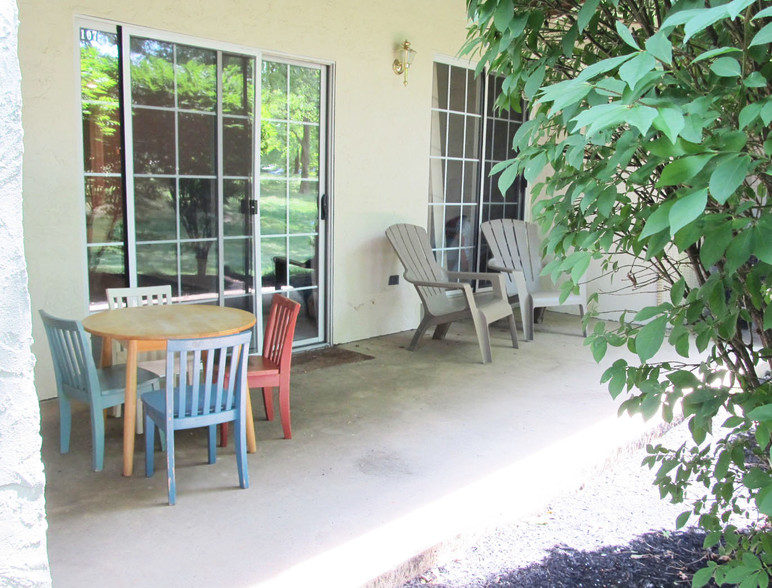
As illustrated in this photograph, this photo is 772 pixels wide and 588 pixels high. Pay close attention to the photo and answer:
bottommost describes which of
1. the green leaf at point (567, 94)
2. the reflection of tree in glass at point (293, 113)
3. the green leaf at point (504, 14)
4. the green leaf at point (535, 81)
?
the green leaf at point (567, 94)

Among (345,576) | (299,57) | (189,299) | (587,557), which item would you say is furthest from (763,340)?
(299,57)

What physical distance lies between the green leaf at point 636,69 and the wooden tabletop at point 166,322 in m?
2.51

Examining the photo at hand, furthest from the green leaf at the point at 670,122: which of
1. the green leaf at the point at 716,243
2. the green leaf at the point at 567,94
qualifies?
the green leaf at the point at 716,243

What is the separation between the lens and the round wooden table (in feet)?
9.82

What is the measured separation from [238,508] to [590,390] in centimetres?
261

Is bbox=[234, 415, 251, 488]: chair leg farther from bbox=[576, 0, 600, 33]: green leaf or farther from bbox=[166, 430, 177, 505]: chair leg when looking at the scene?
bbox=[576, 0, 600, 33]: green leaf

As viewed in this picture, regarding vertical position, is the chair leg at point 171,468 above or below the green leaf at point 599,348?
below

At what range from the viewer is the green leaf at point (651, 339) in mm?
1168

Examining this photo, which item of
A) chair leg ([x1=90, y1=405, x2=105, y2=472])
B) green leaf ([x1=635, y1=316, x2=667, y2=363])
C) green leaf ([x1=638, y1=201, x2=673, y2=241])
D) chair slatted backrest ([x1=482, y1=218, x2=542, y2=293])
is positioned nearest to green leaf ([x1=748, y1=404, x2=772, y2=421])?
green leaf ([x1=635, y1=316, x2=667, y2=363])

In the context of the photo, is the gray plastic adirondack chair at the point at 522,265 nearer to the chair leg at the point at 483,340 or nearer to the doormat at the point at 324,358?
the chair leg at the point at 483,340

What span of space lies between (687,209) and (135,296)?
11.5ft

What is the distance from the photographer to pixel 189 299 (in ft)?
15.1

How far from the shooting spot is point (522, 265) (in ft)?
20.9

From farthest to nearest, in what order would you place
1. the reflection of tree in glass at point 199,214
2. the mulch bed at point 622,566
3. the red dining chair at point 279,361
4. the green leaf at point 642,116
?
the reflection of tree in glass at point 199,214 < the red dining chair at point 279,361 < the mulch bed at point 622,566 < the green leaf at point 642,116
